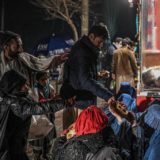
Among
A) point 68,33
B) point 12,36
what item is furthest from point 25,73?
point 68,33

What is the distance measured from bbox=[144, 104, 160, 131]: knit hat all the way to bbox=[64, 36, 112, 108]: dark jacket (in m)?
1.57

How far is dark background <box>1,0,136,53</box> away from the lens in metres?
31.7

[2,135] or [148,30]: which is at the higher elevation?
[148,30]

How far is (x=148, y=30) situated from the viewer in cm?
480

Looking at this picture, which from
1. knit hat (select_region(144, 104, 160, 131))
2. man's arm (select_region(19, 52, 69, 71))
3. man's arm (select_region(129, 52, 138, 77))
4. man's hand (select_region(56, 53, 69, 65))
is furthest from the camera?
man's arm (select_region(129, 52, 138, 77))

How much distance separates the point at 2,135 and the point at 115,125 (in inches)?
49.5

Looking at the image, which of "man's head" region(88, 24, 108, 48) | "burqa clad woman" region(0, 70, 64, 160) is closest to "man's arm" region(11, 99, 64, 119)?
"burqa clad woman" region(0, 70, 64, 160)

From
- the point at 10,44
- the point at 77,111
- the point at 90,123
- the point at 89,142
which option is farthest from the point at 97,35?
the point at 89,142

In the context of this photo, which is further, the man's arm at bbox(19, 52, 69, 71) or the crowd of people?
the man's arm at bbox(19, 52, 69, 71)

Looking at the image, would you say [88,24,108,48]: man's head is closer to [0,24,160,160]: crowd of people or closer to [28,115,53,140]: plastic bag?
[0,24,160,160]: crowd of people

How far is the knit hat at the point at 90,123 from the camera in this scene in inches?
134

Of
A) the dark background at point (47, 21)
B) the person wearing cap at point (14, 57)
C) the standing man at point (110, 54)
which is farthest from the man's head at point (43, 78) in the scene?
the dark background at point (47, 21)

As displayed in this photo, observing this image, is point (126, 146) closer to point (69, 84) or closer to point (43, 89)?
point (69, 84)

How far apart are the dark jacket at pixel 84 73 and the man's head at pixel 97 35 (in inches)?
2.3
